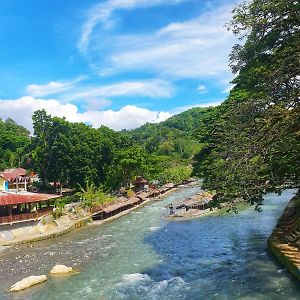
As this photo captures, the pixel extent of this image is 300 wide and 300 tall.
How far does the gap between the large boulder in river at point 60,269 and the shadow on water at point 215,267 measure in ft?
15.9

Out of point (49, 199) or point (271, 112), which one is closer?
point (271, 112)

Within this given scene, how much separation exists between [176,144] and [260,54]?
355 feet

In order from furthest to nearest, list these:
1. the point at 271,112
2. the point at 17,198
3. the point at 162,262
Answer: the point at 17,198
the point at 162,262
the point at 271,112

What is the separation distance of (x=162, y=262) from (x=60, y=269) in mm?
6176

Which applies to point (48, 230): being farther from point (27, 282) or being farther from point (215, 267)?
point (215, 267)

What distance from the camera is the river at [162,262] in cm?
1942

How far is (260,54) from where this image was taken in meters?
20.8

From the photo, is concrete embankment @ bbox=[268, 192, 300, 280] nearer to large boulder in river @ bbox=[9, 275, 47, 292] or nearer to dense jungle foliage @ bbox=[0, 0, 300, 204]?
dense jungle foliage @ bbox=[0, 0, 300, 204]

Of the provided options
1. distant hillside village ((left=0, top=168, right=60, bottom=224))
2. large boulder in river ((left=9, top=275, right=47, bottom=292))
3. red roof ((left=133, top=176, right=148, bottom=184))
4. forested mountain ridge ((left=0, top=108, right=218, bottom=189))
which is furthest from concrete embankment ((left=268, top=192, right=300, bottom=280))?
red roof ((left=133, top=176, right=148, bottom=184))

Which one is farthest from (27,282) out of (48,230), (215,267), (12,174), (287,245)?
(12,174)

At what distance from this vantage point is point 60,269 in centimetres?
2400

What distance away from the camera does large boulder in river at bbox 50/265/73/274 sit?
23864 mm

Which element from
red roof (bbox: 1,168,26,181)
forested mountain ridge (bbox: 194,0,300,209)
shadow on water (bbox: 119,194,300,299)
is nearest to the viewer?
forested mountain ridge (bbox: 194,0,300,209)

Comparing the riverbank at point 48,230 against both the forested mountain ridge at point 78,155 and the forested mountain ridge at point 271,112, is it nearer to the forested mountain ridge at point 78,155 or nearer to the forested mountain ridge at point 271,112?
the forested mountain ridge at point 78,155
